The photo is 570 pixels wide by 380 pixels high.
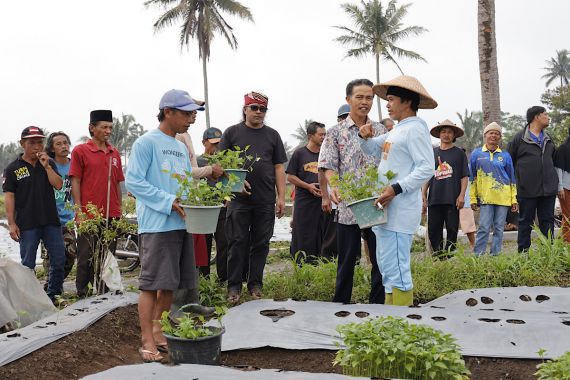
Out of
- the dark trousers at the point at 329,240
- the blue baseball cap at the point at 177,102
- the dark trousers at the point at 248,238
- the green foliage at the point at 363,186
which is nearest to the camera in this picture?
the blue baseball cap at the point at 177,102

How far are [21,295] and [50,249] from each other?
0.80m

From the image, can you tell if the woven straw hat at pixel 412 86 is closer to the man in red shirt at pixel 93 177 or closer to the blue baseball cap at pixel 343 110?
the blue baseball cap at pixel 343 110

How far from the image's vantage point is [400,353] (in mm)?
2678

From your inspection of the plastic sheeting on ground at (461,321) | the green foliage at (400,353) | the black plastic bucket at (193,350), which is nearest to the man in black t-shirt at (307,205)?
the plastic sheeting on ground at (461,321)

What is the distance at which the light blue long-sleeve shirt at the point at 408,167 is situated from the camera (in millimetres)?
3753

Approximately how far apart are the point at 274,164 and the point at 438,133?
2.66 m

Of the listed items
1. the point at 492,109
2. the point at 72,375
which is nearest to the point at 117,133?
the point at 492,109

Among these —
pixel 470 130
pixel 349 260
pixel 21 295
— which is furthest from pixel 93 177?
pixel 470 130

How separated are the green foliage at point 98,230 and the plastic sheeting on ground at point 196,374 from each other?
2.38 metres

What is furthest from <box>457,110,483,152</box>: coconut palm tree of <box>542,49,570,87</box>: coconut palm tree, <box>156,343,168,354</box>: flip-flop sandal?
<box>156,343,168,354</box>: flip-flop sandal

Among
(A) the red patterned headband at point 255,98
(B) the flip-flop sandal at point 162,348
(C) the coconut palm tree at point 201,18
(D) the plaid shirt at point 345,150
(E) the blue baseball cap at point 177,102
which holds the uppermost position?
(C) the coconut palm tree at point 201,18

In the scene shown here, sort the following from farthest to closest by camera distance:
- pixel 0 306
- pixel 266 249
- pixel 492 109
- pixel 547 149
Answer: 1. pixel 492 109
2. pixel 547 149
3. pixel 266 249
4. pixel 0 306

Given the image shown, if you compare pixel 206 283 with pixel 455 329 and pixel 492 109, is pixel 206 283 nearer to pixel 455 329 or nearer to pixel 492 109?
pixel 455 329

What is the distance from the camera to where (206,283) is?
17.1 feet
